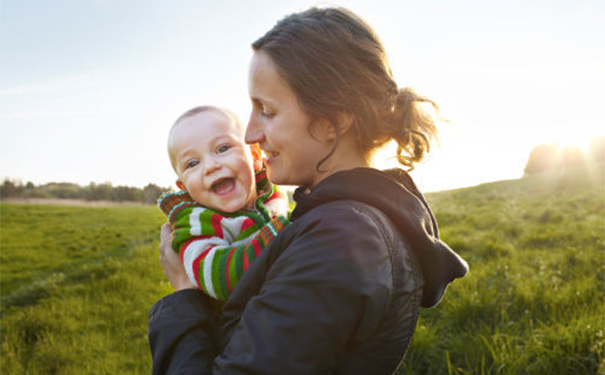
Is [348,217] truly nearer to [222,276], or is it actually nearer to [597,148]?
[222,276]

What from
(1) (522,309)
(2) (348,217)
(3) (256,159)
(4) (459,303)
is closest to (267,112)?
(2) (348,217)

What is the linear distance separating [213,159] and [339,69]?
73 centimetres

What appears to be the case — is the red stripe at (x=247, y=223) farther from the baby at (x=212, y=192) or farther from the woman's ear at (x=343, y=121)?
the woman's ear at (x=343, y=121)

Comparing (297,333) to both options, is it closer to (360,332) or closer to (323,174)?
(360,332)

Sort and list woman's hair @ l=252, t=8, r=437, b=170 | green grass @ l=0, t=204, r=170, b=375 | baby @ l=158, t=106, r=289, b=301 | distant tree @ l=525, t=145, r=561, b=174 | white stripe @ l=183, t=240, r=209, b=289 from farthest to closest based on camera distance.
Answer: distant tree @ l=525, t=145, r=561, b=174, green grass @ l=0, t=204, r=170, b=375, baby @ l=158, t=106, r=289, b=301, white stripe @ l=183, t=240, r=209, b=289, woman's hair @ l=252, t=8, r=437, b=170

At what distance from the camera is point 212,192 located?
2049mm

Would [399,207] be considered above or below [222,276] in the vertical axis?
above

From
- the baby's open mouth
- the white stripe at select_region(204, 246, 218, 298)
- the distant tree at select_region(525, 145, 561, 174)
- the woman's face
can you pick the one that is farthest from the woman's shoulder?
the distant tree at select_region(525, 145, 561, 174)

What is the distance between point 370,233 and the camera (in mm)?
1267

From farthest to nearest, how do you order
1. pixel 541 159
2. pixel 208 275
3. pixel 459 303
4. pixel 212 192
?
pixel 541 159 < pixel 459 303 < pixel 212 192 < pixel 208 275

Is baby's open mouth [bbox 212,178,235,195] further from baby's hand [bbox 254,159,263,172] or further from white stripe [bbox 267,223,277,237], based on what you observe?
white stripe [bbox 267,223,277,237]

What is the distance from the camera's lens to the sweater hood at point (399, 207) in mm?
1420

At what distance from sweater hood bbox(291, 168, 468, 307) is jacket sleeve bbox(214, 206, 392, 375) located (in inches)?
6.2

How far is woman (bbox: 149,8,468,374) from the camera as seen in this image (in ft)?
Answer: 3.90
